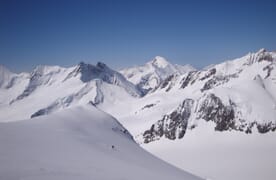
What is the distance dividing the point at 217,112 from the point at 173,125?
17.6 metres

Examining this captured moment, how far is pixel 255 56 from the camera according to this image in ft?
550

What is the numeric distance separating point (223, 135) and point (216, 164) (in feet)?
75.1

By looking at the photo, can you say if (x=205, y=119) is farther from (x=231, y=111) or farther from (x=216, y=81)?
(x=216, y=81)

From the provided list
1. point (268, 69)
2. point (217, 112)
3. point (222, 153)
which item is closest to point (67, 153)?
point (222, 153)

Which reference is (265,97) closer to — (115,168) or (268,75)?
(268,75)

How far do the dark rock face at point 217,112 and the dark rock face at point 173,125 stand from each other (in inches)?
213

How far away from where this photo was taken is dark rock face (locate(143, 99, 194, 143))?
10856 centimetres

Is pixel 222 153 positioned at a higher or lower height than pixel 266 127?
lower

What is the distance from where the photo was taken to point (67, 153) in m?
23.9

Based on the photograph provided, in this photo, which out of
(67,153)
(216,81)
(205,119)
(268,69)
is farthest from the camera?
(216,81)

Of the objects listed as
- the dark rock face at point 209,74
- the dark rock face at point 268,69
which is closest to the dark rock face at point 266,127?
the dark rock face at point 268,69

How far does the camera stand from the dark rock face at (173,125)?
108562mm

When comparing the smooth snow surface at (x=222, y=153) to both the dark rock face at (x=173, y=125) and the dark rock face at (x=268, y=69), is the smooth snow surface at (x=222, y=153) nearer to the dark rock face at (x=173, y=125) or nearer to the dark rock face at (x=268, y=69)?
the dark rock face at (x=173, y=125)

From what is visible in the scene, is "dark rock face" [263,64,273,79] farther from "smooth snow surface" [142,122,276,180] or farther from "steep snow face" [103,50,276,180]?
"smooth snow surface" [142,122,276,180]
